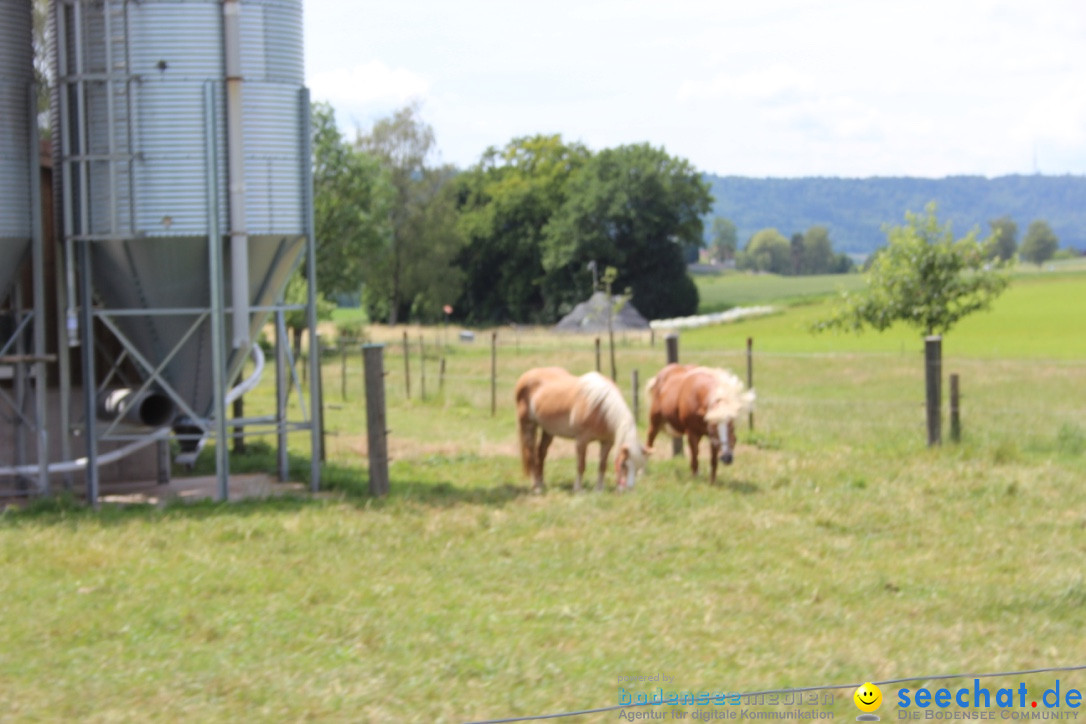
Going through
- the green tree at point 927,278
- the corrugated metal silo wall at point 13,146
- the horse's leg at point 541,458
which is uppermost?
the corrugated metal silo wall at point 13,146

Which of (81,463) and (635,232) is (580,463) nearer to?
(81,463)

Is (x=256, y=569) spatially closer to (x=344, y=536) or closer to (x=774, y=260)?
(x=344, y=536)

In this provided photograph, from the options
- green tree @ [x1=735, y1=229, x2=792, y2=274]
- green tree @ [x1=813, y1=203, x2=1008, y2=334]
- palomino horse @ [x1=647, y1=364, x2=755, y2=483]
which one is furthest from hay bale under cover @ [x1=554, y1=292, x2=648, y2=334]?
green tree @ [x1=735, y1=229, x2=792, y2=274]

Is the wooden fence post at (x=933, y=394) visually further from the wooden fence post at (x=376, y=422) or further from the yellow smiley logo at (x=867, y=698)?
the yellow smiley logo at (x=867, y=698)

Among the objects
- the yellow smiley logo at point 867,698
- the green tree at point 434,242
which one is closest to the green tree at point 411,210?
the green tree at point 434,242

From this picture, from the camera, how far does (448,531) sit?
1012cm

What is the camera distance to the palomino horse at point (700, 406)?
12328mm

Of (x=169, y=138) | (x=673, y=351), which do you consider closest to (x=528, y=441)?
(x=673, y=351)

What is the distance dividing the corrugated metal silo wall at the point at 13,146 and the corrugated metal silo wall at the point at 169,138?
82 cm

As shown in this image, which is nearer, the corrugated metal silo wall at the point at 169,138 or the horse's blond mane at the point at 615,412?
the corrugated metal silo wall at the point at 169,138

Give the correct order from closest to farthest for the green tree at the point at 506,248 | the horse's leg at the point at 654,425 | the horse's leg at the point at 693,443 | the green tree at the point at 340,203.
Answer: the horse's leg at the point at 693,443
the horse's leg at the point at 654,425
the green tree at the point at 340,203
the green tree at the point at 506,248

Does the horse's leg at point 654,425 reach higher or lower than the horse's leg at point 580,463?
higher

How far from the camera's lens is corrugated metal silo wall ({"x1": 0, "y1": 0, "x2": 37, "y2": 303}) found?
1189 cm

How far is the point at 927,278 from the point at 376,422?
558 inches
